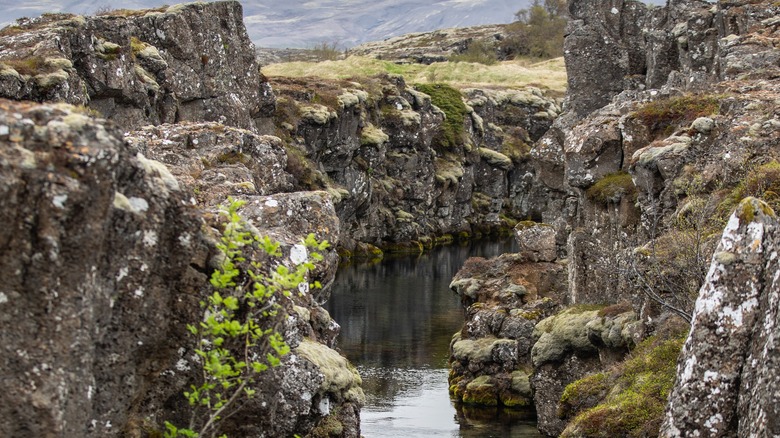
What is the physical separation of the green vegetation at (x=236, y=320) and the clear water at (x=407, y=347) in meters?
33.5

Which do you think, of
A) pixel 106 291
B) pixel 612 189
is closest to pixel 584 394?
pixel 612 189

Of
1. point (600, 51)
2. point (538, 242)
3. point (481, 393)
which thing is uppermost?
point (600, 51)

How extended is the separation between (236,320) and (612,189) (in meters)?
36.4

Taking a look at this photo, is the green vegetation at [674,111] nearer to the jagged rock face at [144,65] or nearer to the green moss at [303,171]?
the jagged rock face at [144,65]

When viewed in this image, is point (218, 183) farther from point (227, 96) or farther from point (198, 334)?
point (227, 96)

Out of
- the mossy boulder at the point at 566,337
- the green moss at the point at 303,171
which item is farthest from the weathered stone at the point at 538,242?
the green moss at the point at 303,171

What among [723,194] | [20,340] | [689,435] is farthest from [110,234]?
[723,194]

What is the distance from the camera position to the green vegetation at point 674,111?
44469 millimetres

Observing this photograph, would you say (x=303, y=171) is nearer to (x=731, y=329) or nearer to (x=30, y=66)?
(x=30, y=66)

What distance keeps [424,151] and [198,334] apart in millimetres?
120162

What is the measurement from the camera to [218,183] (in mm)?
23266

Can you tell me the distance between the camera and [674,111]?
46000 mm

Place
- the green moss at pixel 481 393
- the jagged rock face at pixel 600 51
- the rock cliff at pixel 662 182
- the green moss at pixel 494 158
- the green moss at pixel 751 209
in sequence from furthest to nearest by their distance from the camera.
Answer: the green moss at pixel 494 158 < the jagged rock face at pixel 600 51 < the green moss at pixel 481 393 < the rock cliff at pixel 662 182 < the green moss at pixel 751 209

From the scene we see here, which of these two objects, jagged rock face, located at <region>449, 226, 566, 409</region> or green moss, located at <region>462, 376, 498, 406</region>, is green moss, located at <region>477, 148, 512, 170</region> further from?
green moss, located at <region>462, 376, 498, 406</region>
